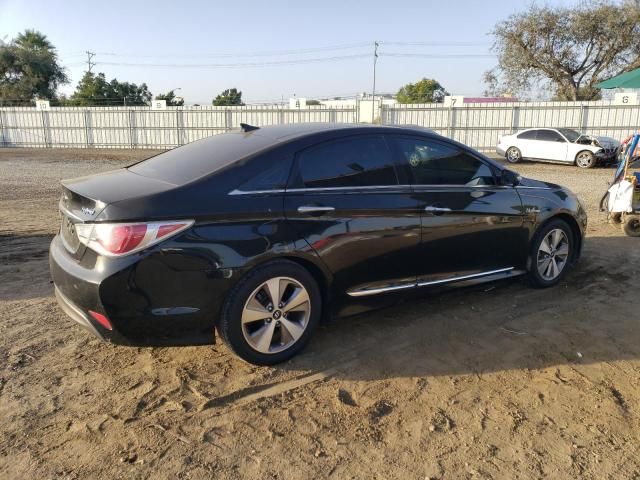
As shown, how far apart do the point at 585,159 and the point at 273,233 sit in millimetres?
18381

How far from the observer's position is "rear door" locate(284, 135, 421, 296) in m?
3.74

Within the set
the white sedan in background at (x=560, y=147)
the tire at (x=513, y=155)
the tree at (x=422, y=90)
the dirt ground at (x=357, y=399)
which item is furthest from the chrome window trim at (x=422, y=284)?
the tree at (x=422, y=90)

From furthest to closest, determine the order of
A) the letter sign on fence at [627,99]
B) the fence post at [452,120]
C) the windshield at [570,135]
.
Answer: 1. the fence post at [452,120]
2. the letter sign on fence at [627,99]
3. the windshield at [570,135]

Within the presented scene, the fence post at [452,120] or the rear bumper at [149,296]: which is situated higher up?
the fence post at [452,120]

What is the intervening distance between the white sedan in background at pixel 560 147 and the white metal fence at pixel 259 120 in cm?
513

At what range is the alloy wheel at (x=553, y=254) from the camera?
17.3 feet

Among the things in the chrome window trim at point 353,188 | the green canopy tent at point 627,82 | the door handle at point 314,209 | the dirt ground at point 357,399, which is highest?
the green canopy tent at point 627,82

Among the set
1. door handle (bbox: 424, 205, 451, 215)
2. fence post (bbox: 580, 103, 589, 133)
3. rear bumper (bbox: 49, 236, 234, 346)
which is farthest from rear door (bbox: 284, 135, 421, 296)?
fence post (bbox: 580, 103, 589, 133)

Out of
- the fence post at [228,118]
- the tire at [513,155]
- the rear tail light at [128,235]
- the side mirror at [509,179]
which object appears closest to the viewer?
the rear tail light at [128,235]

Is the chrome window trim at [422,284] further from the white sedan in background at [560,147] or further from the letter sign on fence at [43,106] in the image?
the letter sign on fence at [43,106]

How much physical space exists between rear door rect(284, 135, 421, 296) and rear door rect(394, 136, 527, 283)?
164mm

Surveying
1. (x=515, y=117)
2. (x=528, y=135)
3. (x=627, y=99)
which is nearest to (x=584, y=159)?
(x=528, y=135)

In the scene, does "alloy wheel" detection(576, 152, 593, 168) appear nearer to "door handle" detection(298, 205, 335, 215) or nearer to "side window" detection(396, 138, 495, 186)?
"side window" detection(396, 138, 495, 186)

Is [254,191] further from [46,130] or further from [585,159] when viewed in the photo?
[46,130]
